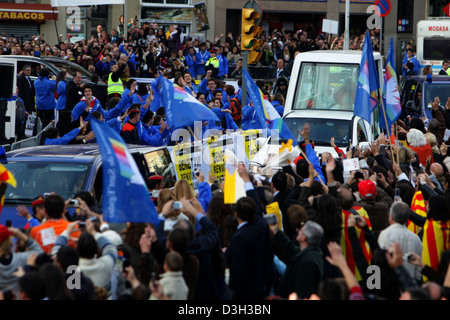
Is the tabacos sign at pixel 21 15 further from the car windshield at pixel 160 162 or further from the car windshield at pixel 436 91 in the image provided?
the car windshield at pixel 160 162

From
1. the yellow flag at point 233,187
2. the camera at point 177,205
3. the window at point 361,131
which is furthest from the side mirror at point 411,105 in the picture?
the camera at point 177,205

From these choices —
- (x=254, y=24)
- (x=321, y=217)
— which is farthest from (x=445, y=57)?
(x=321, y=217)

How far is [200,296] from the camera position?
19.8ft

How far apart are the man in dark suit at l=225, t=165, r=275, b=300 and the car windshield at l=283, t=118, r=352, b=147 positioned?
27.8 ft

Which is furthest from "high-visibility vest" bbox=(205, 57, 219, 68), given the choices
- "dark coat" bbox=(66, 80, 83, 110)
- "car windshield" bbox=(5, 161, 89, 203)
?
"car windshield" bbox=(5, 161, 89, 203)

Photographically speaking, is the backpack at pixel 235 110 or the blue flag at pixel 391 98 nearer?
the blue flag at pixel 391 98

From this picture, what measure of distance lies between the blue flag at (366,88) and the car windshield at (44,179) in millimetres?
4663

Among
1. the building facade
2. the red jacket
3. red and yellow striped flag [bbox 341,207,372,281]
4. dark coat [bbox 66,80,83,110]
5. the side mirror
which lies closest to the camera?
red and yellow striped flag [bbox 341,207,372,281]

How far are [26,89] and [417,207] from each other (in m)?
11.7

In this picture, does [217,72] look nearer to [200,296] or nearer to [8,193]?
[8,193]

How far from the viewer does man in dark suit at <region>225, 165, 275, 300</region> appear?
644cm

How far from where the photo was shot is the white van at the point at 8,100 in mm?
15148

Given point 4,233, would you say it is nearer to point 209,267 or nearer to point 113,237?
point 113,237

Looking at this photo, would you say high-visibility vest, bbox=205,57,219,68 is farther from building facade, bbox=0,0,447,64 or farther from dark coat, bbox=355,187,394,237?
dark coat, bbox=355,187,394,237
